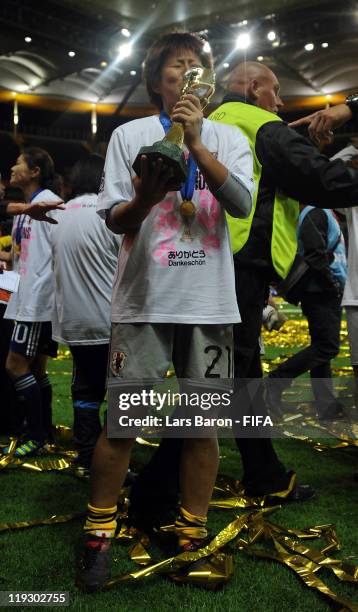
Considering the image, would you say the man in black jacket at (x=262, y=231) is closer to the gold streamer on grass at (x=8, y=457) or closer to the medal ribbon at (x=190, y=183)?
the medal ribbon at (x=190, y=183)

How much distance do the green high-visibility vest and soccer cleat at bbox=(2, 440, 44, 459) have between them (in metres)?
1.85

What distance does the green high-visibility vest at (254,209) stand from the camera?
2.60 metres

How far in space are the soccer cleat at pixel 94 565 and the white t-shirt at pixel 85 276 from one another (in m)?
1.37

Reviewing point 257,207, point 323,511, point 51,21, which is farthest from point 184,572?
point 51,21

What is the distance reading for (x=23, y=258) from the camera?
155 inches

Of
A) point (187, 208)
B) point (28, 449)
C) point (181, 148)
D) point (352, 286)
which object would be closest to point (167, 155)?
point (181, 148)

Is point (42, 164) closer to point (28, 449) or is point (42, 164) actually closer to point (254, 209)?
point (28, 449)

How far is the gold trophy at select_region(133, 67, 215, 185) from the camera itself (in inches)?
72.3

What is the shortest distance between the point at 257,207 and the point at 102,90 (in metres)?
28.0

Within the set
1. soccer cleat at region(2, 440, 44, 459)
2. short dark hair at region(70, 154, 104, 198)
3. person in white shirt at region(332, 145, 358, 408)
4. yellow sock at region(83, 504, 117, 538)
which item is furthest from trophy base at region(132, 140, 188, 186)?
soccer cleat at region(2, 440, 44, 459)

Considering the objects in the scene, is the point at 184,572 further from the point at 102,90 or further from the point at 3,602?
the point at 102,90

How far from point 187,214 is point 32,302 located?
1920 millimetres

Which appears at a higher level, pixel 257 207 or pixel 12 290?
pixel 257 207

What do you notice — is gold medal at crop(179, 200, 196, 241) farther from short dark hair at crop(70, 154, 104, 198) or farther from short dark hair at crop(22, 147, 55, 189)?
short dark hair at crop(22, 147, 55, 189)
